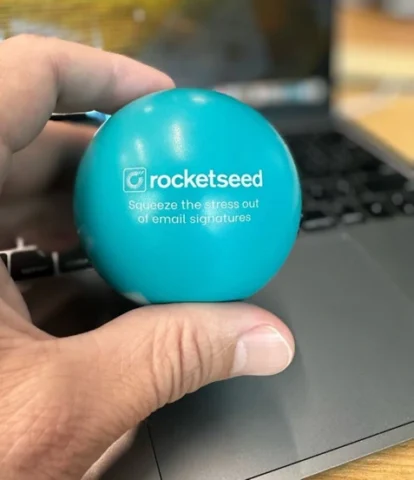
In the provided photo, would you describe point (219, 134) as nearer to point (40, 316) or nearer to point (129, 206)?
point (129, 206)

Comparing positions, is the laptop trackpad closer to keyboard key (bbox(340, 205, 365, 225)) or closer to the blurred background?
keyboard key (bbox(340, 205, 365, 225))

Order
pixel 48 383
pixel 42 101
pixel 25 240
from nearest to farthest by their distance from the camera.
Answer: pixel 48 383
pixel 42 101
pixel 25 240

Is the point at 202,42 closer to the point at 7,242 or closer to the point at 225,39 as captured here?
the point at 225,39

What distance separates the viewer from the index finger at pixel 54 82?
0.46 m

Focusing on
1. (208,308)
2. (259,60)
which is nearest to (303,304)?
(208,308)

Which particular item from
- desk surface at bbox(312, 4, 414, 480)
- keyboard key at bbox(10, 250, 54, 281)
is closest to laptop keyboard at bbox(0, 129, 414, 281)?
keyboard key at bbox(10, 250, 54, 281)

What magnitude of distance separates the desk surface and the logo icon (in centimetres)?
25

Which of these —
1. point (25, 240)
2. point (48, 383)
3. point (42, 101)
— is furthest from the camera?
point (25, 240)

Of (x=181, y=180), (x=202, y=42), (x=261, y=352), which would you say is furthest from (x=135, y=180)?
(x=202, y=42)

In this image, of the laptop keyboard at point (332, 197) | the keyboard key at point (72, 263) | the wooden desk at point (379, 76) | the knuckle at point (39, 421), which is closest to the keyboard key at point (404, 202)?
the laptop keyboard at point (332, 197)

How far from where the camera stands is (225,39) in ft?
2.85

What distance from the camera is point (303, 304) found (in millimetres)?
558

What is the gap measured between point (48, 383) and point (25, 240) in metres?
0.31

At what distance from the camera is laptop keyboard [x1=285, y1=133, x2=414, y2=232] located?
27.0 inches
